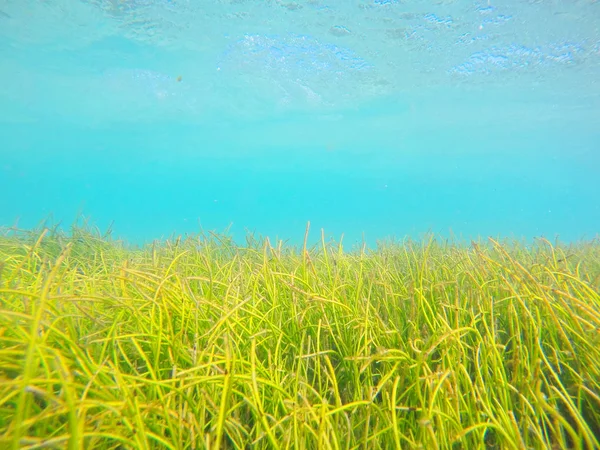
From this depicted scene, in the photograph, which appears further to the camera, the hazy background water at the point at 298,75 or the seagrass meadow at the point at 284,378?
the hazy background water at the point at 298,75

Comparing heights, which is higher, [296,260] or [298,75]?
[298,75]

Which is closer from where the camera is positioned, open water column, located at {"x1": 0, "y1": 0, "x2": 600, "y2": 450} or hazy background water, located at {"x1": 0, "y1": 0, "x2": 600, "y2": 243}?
open water column, located at {"x1": 0, "y1": 0, "x2": 600, "y2": 450}

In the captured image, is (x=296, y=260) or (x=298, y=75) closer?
(x=296, y=260)

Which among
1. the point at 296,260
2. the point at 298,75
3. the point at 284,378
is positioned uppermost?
the point at 298,75

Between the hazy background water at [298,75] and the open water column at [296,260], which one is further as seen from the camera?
the hazy background water at [298,75]

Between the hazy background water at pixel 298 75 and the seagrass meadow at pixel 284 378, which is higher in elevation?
the hazy background water at pixel 298 75

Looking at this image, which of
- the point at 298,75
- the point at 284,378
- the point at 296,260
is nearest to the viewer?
the point at 284,378

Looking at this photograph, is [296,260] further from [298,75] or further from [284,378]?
[298,75]

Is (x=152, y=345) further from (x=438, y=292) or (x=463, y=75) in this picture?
(x=463, y=75)

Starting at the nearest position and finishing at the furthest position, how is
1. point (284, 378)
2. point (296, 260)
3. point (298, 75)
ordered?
point (284, 378) < point (296, 260) < point (298, 75)

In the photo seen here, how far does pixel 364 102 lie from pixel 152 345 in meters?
26.9

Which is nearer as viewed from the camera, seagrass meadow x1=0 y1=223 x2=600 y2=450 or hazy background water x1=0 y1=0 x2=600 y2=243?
seagrass meadow x1=0 y1=223 x2=600 y2=450

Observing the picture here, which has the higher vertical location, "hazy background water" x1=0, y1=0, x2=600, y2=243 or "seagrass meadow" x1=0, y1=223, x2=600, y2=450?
"hazy background water" x1=0, y1=0, x2=600, y2=243

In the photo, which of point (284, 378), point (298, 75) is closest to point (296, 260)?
point (284, 378)
